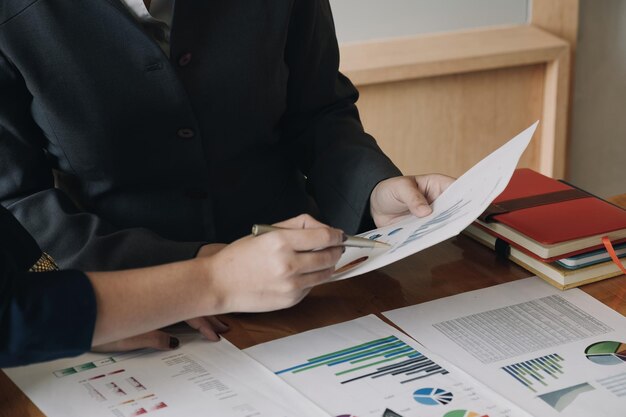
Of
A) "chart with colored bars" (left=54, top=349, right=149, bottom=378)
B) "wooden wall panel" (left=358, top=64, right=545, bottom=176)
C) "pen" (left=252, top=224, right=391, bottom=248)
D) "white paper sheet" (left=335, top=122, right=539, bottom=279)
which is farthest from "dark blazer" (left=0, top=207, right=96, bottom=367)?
"wooden wall panel" (left=358, top=64, right=545, bottom=176)

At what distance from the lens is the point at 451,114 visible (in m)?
2.94

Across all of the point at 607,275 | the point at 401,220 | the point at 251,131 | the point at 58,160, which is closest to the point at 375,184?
the point at 401,220

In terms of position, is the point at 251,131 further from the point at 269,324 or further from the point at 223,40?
the point at 269,324

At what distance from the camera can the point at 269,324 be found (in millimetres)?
1249

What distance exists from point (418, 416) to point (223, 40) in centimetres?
71

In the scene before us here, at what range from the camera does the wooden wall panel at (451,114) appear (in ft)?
9.30

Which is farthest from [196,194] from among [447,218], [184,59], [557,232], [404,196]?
[557,232]

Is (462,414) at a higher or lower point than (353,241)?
lower

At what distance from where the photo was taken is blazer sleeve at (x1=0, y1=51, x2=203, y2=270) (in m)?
1.31

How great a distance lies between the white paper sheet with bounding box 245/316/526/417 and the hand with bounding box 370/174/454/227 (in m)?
0.20

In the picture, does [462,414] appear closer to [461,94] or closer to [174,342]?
[174,342]

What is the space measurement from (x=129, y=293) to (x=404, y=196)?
474mm

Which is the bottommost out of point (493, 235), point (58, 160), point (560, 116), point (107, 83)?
point (560, 116)

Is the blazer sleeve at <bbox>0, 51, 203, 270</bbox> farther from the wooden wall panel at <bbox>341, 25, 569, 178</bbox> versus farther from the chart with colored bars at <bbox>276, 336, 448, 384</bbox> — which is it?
the wooden wall panel at <bbox>341, 25, 569, 178</bbox>
